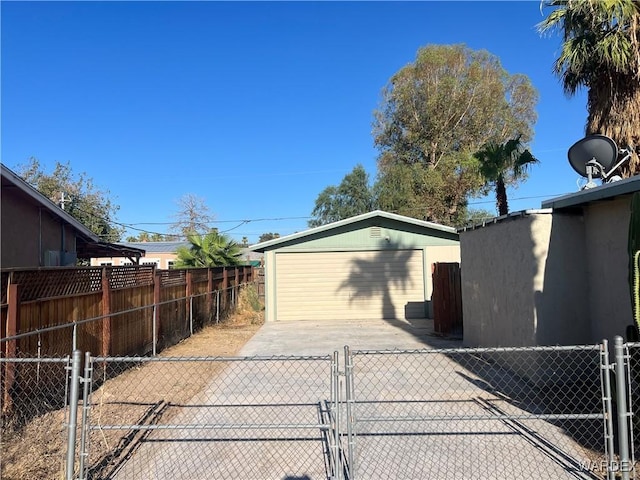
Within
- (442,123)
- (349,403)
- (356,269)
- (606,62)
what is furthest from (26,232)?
(442,123)

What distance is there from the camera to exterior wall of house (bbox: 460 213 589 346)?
716cm

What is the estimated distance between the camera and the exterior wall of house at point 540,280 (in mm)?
7160

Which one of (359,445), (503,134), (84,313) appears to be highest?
(503,134)

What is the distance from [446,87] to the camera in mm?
31203

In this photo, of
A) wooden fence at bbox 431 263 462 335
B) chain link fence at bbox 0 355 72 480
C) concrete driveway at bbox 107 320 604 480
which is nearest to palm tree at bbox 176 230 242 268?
wooden fence at bbox 431 263 462 335

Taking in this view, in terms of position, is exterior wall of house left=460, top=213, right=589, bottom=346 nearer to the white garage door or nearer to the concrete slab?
the concrete slab

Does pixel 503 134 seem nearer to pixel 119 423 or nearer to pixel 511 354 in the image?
pixel 511 354

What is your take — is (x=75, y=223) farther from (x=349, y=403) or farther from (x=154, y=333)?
(x=349, y=403)

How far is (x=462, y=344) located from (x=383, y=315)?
5822 mm

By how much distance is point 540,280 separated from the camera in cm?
725

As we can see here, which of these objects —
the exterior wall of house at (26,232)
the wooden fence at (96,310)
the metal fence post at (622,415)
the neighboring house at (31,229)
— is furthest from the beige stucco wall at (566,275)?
the exterior wall of house at (26,232)

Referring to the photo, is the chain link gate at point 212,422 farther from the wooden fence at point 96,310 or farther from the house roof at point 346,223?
the house roof at point 346,223

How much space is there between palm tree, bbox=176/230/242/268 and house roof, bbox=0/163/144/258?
1.91 m

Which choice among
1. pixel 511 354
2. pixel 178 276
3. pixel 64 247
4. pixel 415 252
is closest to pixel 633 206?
pixel 511 354
